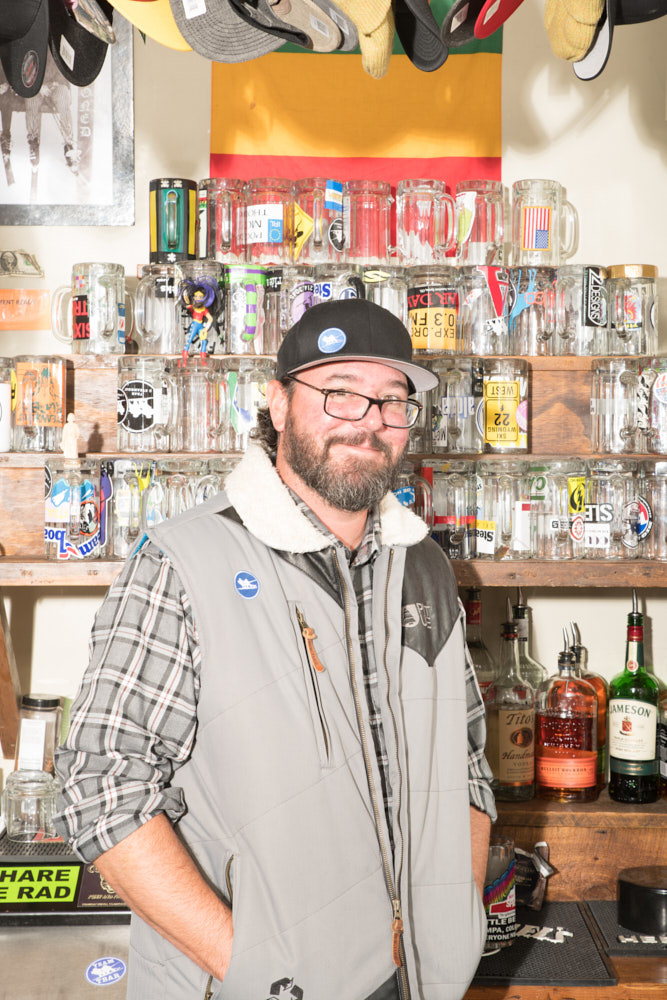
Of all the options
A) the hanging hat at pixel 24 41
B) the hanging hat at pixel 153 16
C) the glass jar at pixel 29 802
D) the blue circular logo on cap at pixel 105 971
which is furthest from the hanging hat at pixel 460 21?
the glass jar at pixel 29 802

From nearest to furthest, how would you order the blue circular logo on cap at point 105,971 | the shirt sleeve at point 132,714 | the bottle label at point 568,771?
the shirt sleeve at point 132,714
the blue circular logo on cap at point 105,971
the bottle label at point 568,771

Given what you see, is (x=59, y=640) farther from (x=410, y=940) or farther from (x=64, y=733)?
(x=410, y=940)

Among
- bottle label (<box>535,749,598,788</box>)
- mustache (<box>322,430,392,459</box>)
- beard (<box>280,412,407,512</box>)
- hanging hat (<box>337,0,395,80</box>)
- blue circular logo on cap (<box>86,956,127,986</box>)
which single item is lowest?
blue circular logo on cap (<box>86,956,127,986</box>)

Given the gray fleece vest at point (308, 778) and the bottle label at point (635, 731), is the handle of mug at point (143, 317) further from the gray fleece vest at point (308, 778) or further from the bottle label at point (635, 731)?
the bottle label at point (635, 731)

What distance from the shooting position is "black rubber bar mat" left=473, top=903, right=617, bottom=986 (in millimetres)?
1729

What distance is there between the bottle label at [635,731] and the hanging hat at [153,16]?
152cm

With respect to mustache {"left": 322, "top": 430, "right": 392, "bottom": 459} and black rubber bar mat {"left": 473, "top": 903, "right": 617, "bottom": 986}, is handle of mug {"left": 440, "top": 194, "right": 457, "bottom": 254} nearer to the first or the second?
mustache {"left": 322, "top": 430, "right": 392, "bottom": 459}

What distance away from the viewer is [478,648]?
2.19m

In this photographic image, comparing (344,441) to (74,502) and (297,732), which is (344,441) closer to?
(297,732)

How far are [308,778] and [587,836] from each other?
1044mm

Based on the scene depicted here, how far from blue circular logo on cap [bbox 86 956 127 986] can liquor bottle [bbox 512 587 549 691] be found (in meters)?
1.03

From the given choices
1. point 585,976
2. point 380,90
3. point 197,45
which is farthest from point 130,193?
point 585,976

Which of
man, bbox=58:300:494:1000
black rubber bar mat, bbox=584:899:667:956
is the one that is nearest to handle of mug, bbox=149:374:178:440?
man, bbox=58:300:494:1000

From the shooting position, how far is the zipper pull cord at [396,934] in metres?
1.27
